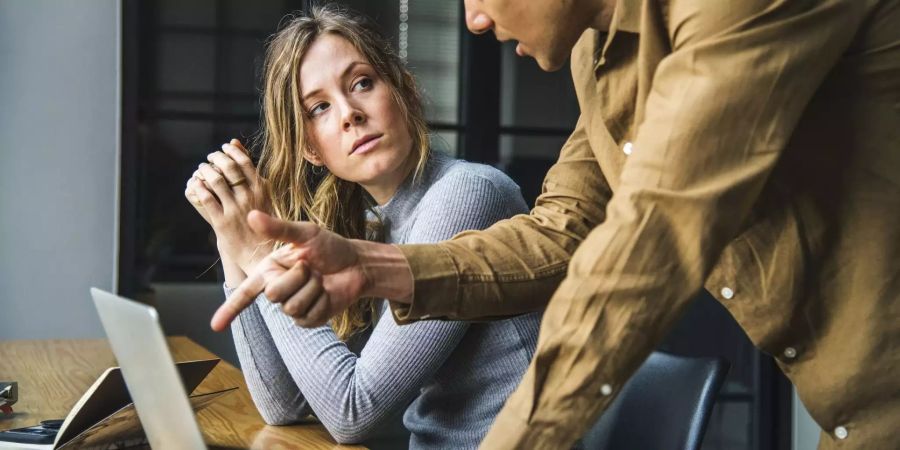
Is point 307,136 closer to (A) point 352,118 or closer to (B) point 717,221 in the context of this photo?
(A) point 352,118

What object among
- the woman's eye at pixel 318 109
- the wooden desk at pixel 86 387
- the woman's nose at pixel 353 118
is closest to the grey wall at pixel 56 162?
the wooden desk at pixel 86 387

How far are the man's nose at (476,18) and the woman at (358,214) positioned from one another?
1.88 ft

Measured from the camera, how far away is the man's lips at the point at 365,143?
1.84 metres

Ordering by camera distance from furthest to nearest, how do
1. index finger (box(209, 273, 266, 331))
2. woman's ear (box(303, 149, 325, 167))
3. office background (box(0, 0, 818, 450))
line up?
office background (box(0, 0, 818, 450)), woman's ear (box(303, 149, 325, 167)), index finger (box(209, 273, 266, 331))

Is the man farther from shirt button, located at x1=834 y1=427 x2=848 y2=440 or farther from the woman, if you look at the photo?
the woman

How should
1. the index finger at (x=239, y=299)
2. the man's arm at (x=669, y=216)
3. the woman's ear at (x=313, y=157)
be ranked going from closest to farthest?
the man's arm at (x=669, y=216) < the index finger at (x=239, y=299) < the woman's ear at (x=313, y=157)

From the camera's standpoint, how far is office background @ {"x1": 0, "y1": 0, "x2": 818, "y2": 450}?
3781 mm

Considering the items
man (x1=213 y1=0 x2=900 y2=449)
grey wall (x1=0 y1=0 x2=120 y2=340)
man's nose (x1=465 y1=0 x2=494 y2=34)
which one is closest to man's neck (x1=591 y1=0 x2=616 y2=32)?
man (x1=213 y1=0 x2=900 y2=449)

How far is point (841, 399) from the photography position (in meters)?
1.10

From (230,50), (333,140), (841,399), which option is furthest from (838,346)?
(230,50)

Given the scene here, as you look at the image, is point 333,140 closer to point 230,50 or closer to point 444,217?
point 444,217

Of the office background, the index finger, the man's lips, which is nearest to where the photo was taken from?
the index finger

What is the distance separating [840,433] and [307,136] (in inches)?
43.8

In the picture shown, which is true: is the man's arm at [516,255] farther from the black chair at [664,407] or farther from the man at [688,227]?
the black chair at [664,407]
